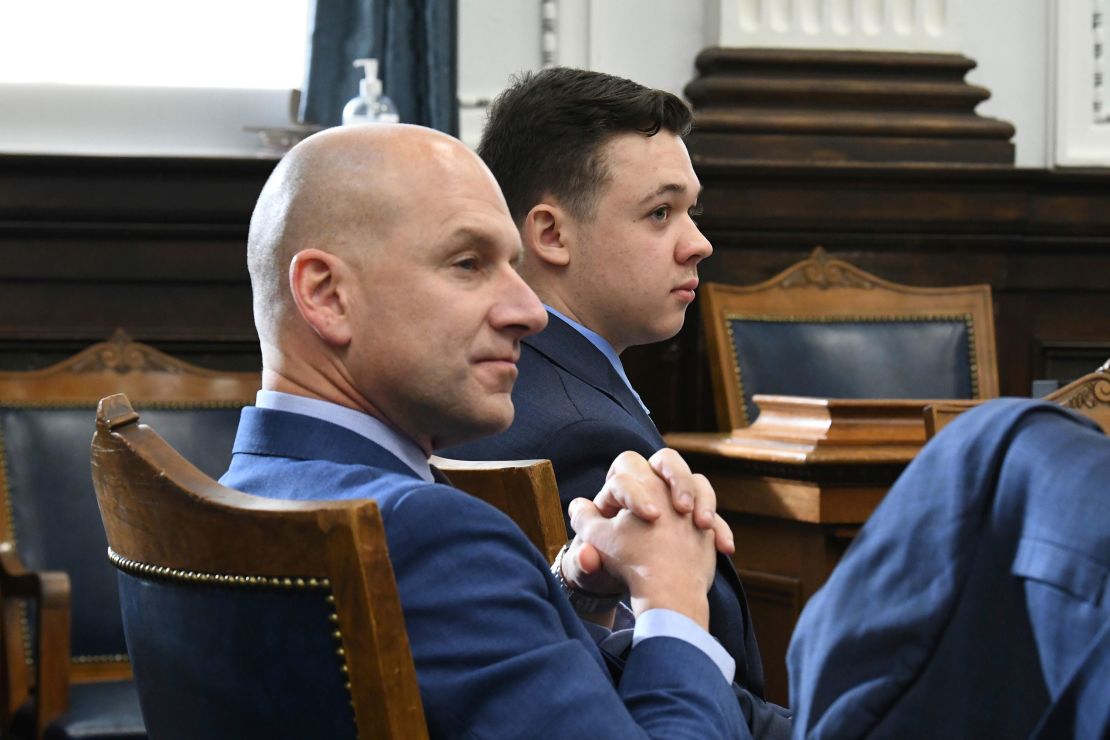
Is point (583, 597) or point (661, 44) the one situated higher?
point (661, 44)

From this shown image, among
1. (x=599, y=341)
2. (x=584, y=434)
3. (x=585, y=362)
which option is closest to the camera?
(x=584, y=434)

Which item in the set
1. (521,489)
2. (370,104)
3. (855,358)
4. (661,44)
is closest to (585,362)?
(521,489)

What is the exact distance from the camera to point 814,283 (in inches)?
169

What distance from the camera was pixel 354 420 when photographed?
143 centimetres

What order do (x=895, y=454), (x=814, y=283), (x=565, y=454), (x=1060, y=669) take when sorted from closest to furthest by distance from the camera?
(x=1060, y=669) → (x=565, y=454) → (x=895, y=454) → (x=814, y=283)

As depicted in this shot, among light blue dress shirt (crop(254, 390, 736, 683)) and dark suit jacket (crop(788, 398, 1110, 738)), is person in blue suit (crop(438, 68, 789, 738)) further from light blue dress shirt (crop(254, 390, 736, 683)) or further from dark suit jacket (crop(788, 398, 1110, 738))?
dark suit jacket (crop(788, 398, 1110, 738))

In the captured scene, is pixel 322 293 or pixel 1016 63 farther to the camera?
pixel 1016 63

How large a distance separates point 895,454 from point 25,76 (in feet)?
8.70

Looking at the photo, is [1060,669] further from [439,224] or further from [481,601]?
[439,224]

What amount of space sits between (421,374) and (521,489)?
0.29 m

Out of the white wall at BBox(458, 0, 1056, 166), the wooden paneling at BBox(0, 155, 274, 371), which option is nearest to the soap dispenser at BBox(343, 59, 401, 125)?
the wooden paneling at BBox(0, 155, 274, 371)

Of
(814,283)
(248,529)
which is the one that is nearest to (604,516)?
(248,529)

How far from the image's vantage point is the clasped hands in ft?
4.66

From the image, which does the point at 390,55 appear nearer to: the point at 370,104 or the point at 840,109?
the point at 370,104
